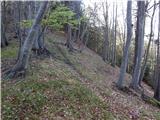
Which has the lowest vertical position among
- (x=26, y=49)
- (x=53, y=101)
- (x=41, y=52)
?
(x=53, y=101)

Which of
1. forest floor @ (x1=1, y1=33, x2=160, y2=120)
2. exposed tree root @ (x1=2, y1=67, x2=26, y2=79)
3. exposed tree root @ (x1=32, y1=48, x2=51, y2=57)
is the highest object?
exposed tree root @ (x1=32, y1=48, x2=51, y2=57)

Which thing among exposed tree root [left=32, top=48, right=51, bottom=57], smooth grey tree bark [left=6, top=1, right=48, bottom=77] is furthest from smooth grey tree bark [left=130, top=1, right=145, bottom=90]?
smooth grey tree bark [left=6, top=1, right=48, bottom=77]

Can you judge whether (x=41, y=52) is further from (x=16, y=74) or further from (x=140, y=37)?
(x=140, y=37)

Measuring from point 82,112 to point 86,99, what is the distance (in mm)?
1030

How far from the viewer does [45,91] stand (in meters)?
9.01

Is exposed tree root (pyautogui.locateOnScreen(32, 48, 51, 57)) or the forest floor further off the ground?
exposed tree root (pyautogui.locateOnScreen(32, 48, 51, 57))

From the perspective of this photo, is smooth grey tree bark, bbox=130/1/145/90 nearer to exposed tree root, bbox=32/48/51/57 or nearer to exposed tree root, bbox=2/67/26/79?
exposed tree root, bbox=32/48/51/57

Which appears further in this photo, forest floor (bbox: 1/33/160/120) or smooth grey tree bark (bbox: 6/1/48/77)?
smooth grey tree bark (bbox: 6/1/48/77)

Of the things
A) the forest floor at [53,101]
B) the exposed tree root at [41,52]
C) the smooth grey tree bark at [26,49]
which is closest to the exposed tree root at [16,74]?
the smooth grey tree bark at [26,49]

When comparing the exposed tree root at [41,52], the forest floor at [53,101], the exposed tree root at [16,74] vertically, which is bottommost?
the forest floor at [53,101]

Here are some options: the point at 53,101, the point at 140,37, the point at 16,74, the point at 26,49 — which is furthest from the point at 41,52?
the point at 53,101

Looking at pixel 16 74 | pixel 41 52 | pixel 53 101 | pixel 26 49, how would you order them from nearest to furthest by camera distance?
pixel 53 101 < pixel 16 74 < pixel 26 49 < pixel 41 52

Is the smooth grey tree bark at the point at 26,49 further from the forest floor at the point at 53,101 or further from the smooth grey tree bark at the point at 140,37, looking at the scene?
the smooth grey tree bark at the point at 140,37

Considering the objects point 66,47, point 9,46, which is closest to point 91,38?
point 66,47
